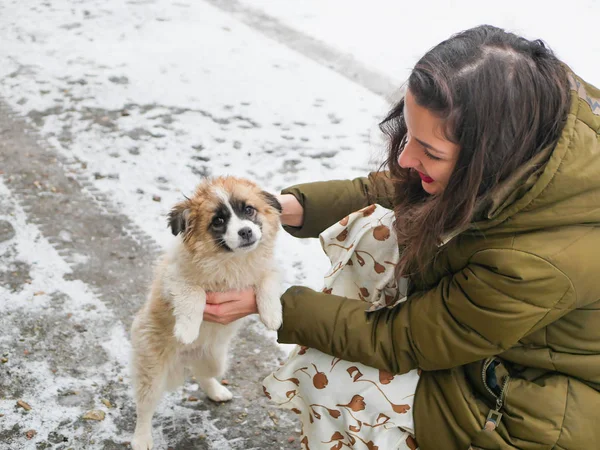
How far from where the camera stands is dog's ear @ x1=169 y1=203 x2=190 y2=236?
234 centimetres

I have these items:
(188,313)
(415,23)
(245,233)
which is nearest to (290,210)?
(245,233)

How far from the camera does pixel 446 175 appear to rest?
1907 millimetres

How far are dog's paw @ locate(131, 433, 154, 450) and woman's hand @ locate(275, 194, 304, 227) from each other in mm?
951

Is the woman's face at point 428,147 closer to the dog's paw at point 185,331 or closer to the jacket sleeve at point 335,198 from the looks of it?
the jacket sleeve at point 335,198

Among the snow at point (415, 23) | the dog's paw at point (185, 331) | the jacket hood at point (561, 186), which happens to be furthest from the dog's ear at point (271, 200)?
the snow at point (415, 23)

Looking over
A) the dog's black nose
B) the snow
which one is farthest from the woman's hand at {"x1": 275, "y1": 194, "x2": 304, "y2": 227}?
the snow

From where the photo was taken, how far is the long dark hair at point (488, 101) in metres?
1.76

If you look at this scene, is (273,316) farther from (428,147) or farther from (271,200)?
(428,147)

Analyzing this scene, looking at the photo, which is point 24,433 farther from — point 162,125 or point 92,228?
point 162,125

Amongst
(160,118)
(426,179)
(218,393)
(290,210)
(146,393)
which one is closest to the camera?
(426,179)

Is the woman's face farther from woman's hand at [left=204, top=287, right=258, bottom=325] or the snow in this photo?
the snow

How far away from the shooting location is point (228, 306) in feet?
7.83

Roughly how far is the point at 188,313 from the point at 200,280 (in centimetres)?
14

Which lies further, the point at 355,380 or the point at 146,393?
the point at 146,393
